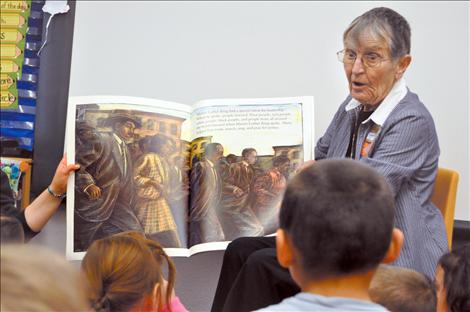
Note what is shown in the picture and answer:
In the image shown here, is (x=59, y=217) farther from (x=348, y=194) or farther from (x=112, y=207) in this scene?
(x=348, y=194)

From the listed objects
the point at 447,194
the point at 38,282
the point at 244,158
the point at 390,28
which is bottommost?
the point at 38,282

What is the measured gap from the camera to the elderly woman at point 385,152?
214 cm

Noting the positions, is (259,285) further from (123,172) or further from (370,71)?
(370,71)

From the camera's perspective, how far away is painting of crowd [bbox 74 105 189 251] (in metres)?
2.36

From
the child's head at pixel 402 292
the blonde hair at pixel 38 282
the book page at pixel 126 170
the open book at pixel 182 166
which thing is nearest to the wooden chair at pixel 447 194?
the open book at pixel 182 166

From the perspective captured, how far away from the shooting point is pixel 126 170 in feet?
7.94

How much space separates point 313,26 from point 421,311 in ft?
6.22

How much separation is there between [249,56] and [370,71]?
1214 mm

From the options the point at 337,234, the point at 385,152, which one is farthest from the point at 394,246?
the point at 385,152

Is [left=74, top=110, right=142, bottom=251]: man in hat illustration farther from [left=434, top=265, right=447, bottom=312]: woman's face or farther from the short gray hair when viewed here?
[left=434, top=265, right=447, bottom=312]: woman's face

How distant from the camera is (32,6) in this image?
354 cm

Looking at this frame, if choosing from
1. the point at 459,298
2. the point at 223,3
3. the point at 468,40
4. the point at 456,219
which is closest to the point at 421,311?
the point at 459,298

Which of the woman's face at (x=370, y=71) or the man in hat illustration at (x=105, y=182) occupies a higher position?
the woman's face at (x=370, y=71)

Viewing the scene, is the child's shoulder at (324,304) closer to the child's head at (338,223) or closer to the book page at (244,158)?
the child's head at (338,223)
